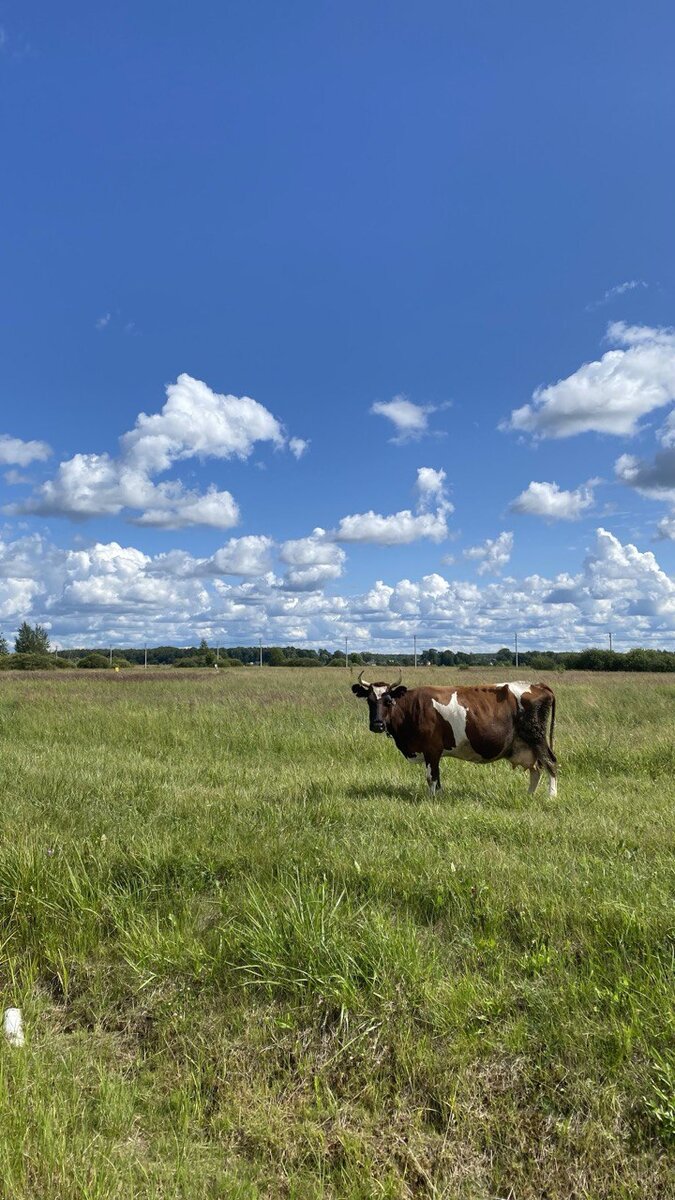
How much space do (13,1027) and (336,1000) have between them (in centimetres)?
205

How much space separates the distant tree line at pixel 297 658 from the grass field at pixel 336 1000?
4979 cm

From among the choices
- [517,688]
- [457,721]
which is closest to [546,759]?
[517,688]

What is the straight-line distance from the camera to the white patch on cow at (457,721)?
1019 cm

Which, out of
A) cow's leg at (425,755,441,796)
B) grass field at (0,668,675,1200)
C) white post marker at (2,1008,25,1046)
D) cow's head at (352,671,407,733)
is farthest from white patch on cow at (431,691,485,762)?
white post marker at (2,1008,25,1046)

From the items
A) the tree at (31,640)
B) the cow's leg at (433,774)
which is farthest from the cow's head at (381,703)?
the tree at (31,640)

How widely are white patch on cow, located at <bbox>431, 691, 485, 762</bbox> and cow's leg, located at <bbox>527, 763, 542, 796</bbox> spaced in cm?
79

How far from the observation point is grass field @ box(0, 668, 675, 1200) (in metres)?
3.53

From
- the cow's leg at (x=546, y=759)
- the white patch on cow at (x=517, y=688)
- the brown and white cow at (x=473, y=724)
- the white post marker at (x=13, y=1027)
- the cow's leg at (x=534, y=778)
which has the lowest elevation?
the white post marker at (x=13, y=1027)

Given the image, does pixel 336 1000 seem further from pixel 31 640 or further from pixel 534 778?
pixel 31 640

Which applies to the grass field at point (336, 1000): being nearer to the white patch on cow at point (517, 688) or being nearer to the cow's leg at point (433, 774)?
the cow's leg at point (433, 774)

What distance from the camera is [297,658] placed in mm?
81812

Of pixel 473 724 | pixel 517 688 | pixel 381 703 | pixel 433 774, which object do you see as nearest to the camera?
pixel 433 774

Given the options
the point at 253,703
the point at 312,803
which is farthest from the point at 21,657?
the point at 312,803

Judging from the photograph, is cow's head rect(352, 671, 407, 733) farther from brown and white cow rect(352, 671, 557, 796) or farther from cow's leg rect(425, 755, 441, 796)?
cow's leg rect(425, 755, 441, 796)
